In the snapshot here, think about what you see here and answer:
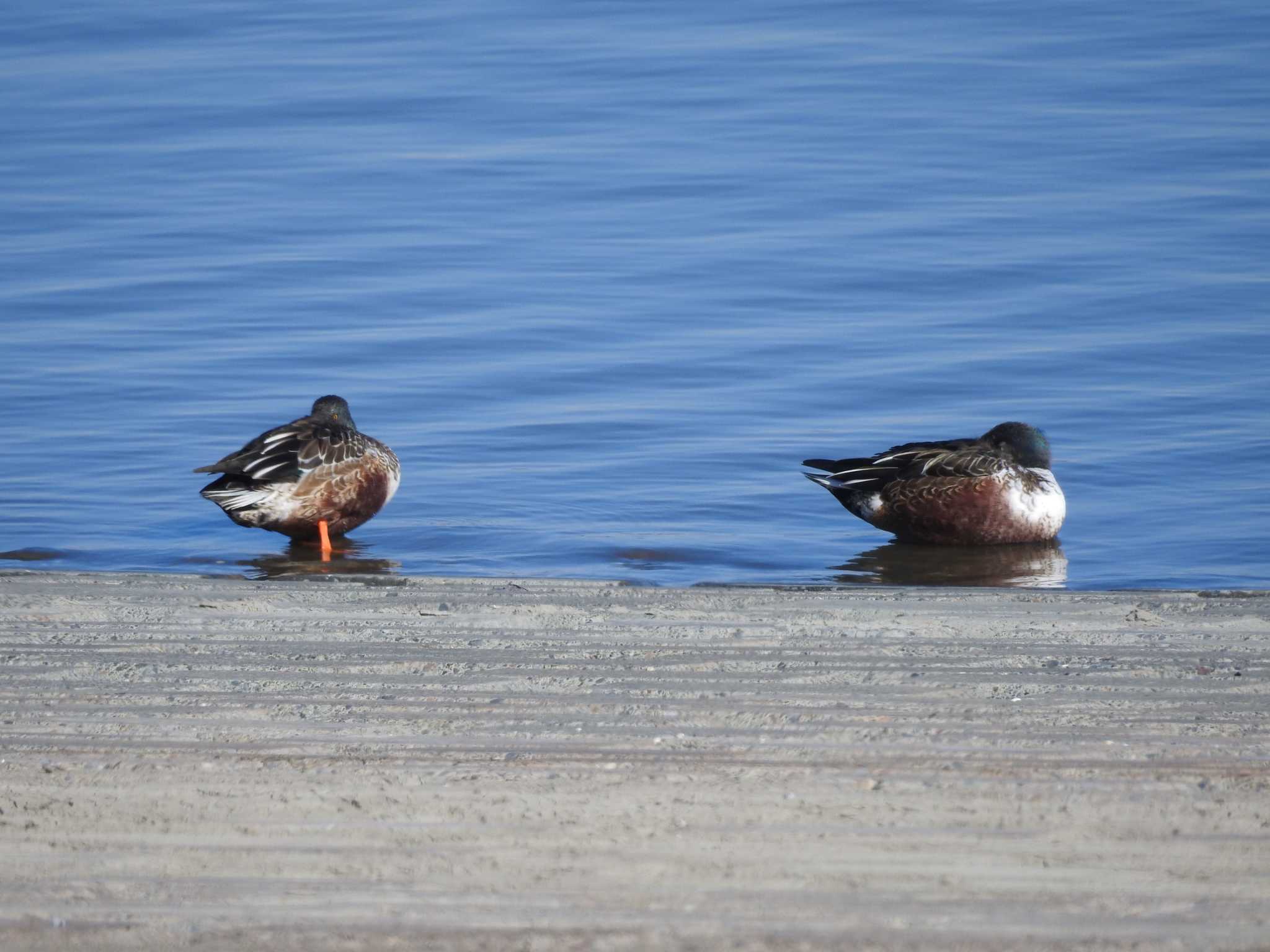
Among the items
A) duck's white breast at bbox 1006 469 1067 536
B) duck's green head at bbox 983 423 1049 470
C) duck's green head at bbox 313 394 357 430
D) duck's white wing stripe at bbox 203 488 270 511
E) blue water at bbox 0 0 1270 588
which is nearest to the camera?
Result: duck's white wing stripe at bbox 203 488 270 511

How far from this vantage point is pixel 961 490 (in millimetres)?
9094

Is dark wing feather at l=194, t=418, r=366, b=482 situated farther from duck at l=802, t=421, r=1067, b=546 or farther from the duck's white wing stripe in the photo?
duck at l=802, t=421, r=1067, b=546

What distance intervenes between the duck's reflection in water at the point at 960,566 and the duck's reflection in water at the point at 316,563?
238 cm

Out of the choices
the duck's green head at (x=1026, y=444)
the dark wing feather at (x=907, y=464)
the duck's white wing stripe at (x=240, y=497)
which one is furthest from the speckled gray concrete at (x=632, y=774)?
the duck's green head at (x=1026, y=444)

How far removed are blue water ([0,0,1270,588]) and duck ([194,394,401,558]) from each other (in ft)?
0.72

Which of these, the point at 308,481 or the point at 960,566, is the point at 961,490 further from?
the point at 308,481

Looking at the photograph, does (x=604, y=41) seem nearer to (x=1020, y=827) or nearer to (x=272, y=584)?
(x=272, y=584)

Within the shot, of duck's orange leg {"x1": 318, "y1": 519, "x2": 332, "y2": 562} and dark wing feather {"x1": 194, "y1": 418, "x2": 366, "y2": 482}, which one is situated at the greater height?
dark wing feather {"x1": 194, "y1": 418, "x2": 366, "y2": 482}

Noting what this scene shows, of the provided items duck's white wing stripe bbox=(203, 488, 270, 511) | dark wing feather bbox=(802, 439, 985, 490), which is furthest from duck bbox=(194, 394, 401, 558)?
dark wing feather bbox=(802, 439, 985, 490)

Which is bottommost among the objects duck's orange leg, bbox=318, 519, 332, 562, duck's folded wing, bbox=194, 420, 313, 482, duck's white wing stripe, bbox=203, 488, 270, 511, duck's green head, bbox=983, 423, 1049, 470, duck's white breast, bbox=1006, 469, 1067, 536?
duck's orange leg, bbox=318, 519, 332, 562

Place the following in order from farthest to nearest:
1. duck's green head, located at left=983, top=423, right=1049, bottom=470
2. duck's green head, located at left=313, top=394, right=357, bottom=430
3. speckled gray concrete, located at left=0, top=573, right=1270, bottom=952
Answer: duck's green head, located at left=313, top=394, right=357, bottom=430, duck's green head, located at left=983, top=423, right=1049, bottom=470, speckled gray concrete, located at left=0, top=573, right=1270, bottom=952

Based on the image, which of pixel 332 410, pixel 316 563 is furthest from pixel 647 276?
pixel 316 563

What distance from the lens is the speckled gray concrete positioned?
13.5ft

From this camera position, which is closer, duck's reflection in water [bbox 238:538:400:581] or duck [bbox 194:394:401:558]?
duck's reflection in water [bbox 238:538:400:581]
